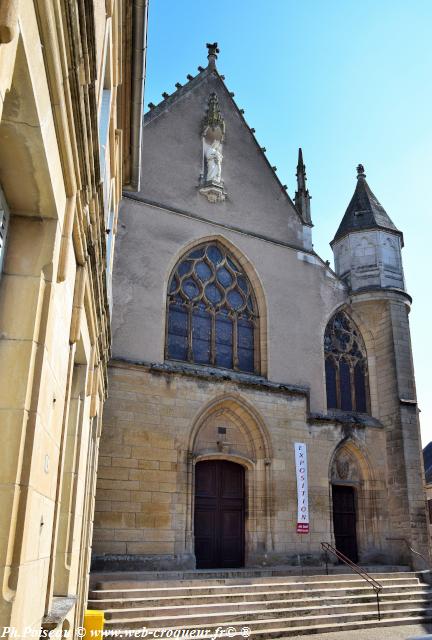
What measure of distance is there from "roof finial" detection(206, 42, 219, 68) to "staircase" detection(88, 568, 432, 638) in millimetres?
13387

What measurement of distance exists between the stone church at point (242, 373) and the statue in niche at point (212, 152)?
0.18 feet

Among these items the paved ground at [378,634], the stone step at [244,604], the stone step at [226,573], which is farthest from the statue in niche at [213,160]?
the paved ground at [378,634]

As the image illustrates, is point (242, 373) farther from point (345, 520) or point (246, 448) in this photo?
point (345, 520)

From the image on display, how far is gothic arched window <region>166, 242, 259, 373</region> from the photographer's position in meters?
14.0

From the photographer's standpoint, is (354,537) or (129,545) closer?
(129,545)

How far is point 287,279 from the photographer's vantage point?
15.9m

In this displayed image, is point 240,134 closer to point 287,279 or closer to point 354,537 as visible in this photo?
point 287,279

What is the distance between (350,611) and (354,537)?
4.14 meters

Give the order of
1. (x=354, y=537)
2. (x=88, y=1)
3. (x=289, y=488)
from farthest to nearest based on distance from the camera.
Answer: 1. (x=354, y=537)
2. (x=289, y=488)
3. (x=88, y=1)

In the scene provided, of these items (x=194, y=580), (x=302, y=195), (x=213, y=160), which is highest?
(x=302, y=195)

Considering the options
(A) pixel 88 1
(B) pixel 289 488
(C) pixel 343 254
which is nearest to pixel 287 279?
(C) pixel 343 254

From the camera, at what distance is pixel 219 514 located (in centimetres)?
1323

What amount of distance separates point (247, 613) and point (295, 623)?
921 mm

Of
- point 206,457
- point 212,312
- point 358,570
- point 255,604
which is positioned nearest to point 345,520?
point 358,570
